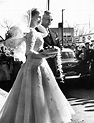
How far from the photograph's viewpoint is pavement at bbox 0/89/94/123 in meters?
6.72

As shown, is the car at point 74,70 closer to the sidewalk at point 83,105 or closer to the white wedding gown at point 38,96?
the sidewalk at point 83,105

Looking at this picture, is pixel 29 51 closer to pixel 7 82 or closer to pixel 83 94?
pixel 83 94

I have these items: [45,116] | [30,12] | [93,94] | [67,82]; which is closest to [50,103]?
[45,116]

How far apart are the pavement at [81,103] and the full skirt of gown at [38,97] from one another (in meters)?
1.55

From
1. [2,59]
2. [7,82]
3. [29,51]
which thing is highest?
[29,51]

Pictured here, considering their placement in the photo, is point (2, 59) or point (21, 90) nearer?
point (21, 90)

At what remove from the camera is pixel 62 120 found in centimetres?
459

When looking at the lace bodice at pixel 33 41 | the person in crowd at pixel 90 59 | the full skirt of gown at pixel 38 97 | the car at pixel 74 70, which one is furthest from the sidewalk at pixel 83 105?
the lace bodice at pixel 33 41

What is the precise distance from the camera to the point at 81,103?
8.73m

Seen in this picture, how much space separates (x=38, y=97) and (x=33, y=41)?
2.59 feet

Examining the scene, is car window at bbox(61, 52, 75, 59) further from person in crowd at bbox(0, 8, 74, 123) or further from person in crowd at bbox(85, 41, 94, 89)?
person in crowd at bbox(0, 8, 74, 123)

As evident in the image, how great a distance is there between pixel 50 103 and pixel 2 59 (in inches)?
329

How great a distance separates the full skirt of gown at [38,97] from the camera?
4.55 meters

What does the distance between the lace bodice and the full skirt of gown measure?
0.13 metres
